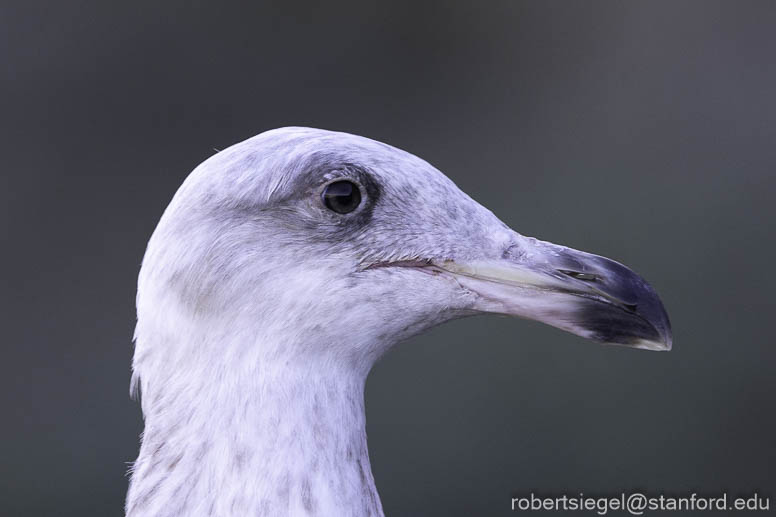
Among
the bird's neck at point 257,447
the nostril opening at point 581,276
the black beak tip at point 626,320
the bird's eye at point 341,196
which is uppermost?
the bird's eye at point 341,196

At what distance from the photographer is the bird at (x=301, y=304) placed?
129 centimetres

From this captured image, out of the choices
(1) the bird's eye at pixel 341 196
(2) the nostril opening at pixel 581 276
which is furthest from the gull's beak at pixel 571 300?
(1) the bird's eye at pixel 341 196

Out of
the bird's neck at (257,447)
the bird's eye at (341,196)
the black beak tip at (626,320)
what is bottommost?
the bird's neck at (257,447)

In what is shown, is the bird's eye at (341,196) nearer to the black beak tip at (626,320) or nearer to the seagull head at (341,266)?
the seagull head at (341,266)

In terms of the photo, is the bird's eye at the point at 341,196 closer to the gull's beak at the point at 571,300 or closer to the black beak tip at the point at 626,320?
the gull's beak at the point at 571,300

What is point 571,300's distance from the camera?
52.6 inches

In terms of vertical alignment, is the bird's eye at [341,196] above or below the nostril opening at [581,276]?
above

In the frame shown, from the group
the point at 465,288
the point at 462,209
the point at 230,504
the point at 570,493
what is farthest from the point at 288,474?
the point at 570,493

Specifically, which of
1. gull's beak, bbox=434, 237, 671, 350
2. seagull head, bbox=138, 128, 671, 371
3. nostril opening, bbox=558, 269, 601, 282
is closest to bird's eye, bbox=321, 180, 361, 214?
seagull head, bbox=138, 128, 671, 371

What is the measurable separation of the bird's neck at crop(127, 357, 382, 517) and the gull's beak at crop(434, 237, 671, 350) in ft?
0.86

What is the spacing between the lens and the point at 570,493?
3.54 metres

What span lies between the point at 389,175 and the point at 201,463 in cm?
52

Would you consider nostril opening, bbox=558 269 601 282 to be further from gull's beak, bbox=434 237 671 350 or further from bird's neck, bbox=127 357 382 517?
bird's neck, bbox=127 357 382 517

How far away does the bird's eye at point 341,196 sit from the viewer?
1.33 metres
